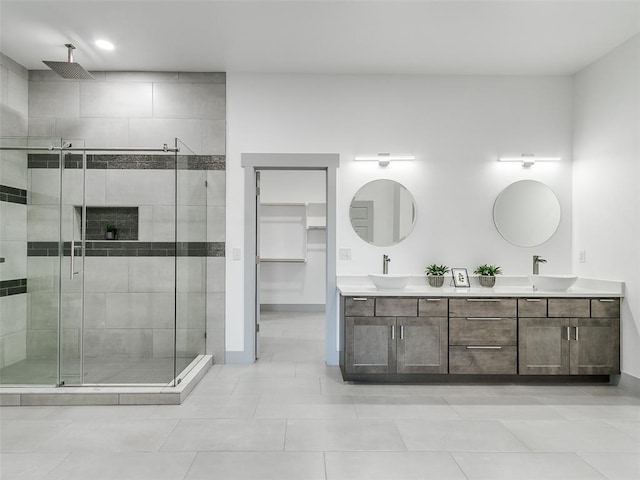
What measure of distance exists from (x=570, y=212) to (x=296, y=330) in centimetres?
364

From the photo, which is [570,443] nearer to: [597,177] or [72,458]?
[597,177]

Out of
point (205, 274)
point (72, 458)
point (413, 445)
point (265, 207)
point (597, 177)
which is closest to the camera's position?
point (72, 458)

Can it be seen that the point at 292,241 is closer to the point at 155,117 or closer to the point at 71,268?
the point at 155,117

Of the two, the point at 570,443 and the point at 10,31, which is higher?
the point at 10,31

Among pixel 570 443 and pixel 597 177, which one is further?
pixel 597 177

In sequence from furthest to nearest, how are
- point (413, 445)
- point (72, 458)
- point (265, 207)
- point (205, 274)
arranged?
point (265, 207) → point (205, 274) → point (413, 445) → point (72, 458)

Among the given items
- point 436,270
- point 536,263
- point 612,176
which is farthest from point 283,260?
point 612,176

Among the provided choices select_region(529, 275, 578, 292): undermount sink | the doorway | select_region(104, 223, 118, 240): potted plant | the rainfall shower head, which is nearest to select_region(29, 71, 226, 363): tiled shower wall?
the rainfall shower head

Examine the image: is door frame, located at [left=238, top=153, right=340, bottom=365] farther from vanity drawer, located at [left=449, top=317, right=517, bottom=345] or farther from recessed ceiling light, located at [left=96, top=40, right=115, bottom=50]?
recessed ceiling light, located at [left=96, top=40, right=115, bottom=50]

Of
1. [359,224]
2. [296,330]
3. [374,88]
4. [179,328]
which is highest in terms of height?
[374,88]

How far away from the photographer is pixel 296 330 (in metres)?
6.23

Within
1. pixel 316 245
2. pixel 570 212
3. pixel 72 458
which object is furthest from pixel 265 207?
pixel 72 458

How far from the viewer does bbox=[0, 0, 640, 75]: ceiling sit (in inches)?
130

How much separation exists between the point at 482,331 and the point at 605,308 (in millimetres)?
1068
